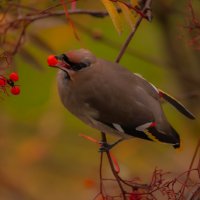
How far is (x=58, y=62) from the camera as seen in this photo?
2.62 meters

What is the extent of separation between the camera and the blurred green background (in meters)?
4.30

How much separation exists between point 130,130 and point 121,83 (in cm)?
19

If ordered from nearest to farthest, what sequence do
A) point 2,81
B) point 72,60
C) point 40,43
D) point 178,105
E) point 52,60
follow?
1. point 2,81
2. point 52,60
3. point 72,60
4. point 178,105
5. point 40,43

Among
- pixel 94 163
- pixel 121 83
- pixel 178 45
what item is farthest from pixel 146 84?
pixel 94 163

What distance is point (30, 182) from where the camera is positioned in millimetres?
4848

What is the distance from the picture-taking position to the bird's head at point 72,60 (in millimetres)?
2594

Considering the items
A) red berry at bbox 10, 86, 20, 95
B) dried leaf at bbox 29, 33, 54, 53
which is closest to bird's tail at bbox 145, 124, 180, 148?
dried leaf at bbox 29, 33, 54, 53

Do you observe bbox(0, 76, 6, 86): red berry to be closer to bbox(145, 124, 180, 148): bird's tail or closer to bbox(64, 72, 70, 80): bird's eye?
bbox(64, 72, 70, 80): bird's eye

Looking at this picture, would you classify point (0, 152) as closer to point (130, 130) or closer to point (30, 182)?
point (30, 182)

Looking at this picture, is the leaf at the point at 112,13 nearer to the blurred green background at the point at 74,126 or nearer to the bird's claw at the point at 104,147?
the bird's claw at the point at 104,147

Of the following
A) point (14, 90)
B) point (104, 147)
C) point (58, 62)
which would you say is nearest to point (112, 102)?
point (104, 147)

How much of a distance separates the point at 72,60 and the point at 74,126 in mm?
2005

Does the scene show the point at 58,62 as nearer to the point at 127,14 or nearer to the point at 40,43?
the point at 127,14

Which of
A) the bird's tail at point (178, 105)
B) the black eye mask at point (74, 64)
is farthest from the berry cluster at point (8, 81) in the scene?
the bird's tail at point (178, 105)
